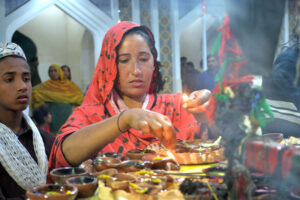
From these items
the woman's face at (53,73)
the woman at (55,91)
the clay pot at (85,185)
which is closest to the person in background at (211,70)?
the clay pot at (85,185)

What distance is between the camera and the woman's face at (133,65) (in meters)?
1.85

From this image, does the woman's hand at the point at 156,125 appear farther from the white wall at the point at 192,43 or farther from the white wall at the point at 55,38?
the white wall at the point at 192,43

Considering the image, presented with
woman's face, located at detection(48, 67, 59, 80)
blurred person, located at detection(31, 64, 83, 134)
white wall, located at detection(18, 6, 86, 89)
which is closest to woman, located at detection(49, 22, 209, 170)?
blurred person, located at detection(31, 64, 83, 134)

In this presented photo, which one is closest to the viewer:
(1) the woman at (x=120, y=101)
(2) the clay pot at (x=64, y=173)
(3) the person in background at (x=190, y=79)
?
(2) the clay pot at (x=64, y=173)

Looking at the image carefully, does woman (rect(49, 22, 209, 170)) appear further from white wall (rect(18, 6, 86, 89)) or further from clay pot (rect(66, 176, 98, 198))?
white wall (rect(18, 6, 86, 89))

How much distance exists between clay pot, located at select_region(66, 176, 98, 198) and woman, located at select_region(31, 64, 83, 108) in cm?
642

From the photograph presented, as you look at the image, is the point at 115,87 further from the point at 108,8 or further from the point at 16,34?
the point at 16,34

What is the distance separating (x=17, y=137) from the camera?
2014 millimetres

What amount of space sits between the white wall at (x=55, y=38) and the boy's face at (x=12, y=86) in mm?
9040

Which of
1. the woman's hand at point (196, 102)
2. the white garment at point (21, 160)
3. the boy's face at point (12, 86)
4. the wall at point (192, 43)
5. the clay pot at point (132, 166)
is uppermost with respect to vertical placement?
the wall at point (192, 43)

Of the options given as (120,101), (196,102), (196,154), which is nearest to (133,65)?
Answer: (120,101)

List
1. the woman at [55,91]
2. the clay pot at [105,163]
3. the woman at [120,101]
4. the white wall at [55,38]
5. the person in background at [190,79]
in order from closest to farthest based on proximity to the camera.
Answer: the clay pot at [105,163] < the woman at [120,101] < the person in background at [190,79] < the woman at [55,91] < the white wall at [55,38]

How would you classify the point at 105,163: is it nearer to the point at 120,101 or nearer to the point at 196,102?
the point at 196,102

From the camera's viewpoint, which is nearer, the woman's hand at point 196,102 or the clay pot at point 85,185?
the clay pot at point 85,185
